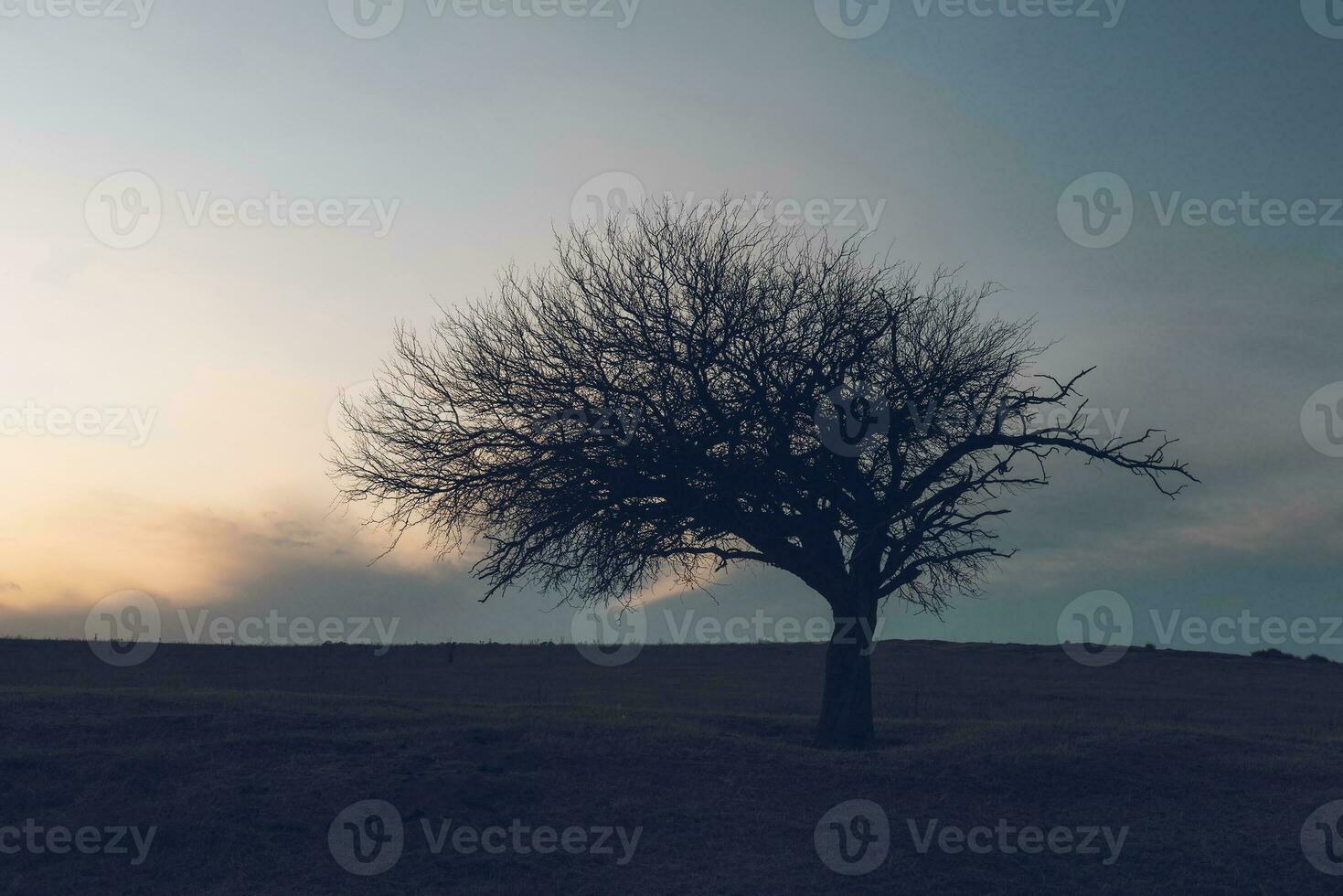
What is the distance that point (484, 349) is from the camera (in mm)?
21734

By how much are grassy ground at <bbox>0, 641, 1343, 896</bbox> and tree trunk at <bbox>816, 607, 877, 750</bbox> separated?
2.48 ft

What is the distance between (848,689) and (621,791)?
21.7 feet

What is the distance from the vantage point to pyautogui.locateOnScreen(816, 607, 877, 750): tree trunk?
2164 centimetres

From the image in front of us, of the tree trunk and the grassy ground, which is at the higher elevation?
the tree trunk

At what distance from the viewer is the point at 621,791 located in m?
17.0

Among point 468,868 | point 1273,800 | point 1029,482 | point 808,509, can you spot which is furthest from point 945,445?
point 468,868

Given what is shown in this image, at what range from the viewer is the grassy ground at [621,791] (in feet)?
47.2

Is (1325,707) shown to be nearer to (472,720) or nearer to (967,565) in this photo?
(967,565)

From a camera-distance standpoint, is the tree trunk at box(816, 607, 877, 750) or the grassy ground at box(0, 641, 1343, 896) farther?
the tree trunk at box(816, 607, 877, 750)

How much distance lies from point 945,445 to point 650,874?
11.6 m

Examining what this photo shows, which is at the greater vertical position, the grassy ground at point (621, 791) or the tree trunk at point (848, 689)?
the tree trunk at point (848, 689)

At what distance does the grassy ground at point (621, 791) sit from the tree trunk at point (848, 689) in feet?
2.48

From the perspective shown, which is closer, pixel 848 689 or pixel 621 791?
pixel 621 791

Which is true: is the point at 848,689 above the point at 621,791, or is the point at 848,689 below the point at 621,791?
above
